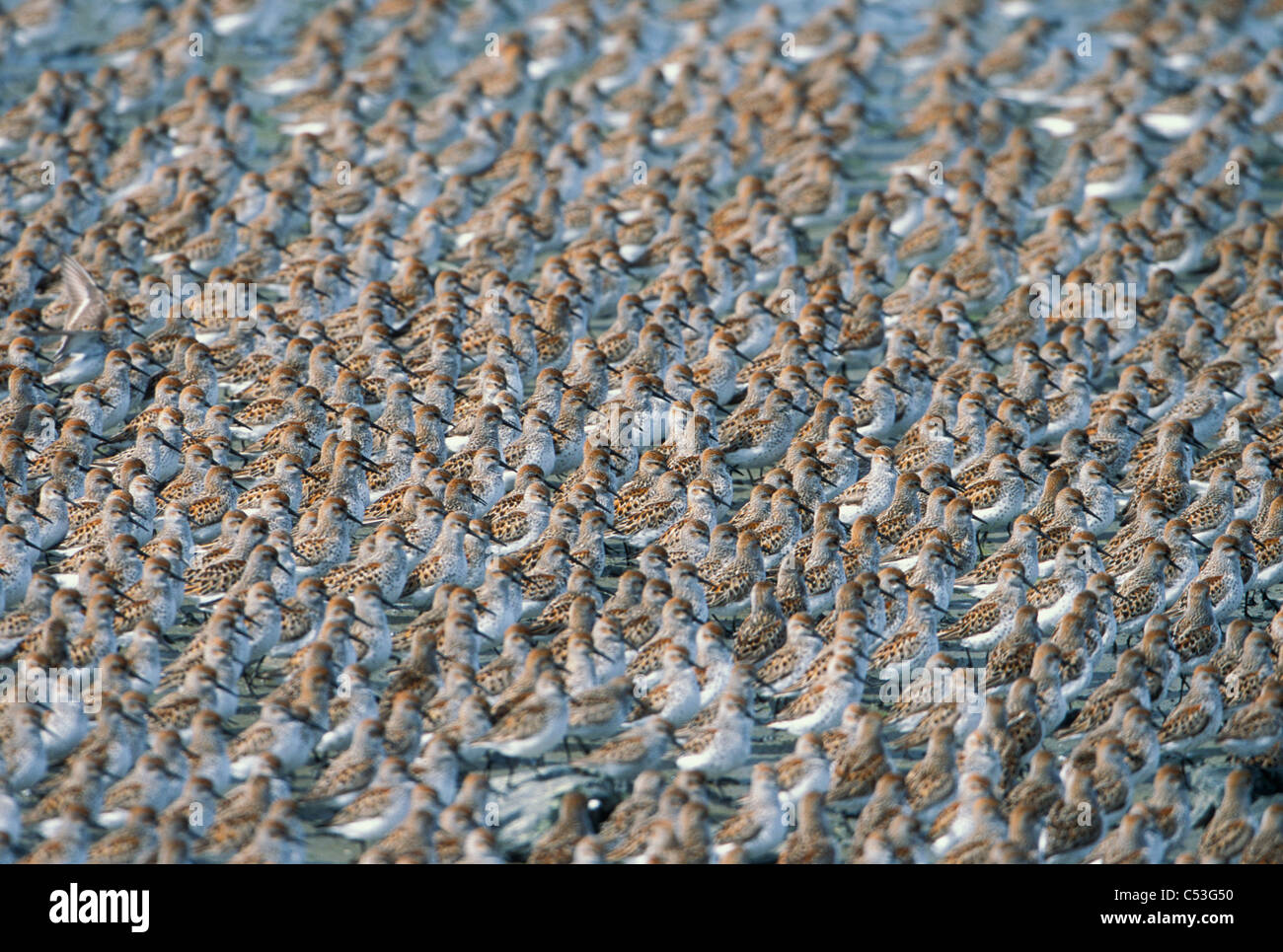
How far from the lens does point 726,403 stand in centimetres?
2022

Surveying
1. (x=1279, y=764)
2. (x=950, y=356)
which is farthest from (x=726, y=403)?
(x=1279, y=764)

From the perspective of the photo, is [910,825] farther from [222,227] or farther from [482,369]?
[222,227]

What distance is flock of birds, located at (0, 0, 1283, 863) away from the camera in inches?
571

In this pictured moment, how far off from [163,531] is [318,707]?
3051mm

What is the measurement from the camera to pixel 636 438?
1902 centimetres

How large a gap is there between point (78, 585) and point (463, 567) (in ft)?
9.81

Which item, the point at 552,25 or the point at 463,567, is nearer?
the point at 463,567

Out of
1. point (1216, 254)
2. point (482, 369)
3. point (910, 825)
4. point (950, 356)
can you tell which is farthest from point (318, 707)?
point (1216, 254)

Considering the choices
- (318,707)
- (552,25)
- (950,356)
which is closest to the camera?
(318,707)

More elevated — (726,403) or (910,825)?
(910,825)

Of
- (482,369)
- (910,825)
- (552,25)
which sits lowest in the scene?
(552,25)

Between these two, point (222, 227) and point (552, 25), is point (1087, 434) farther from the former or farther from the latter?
point (552, 25)

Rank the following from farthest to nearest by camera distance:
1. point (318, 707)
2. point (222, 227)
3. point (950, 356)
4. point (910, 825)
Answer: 1. point (222, 227)
2. point (950, 356)
3. point (318, 707)
4. point (910, 825)

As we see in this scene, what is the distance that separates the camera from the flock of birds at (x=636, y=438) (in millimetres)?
14500
